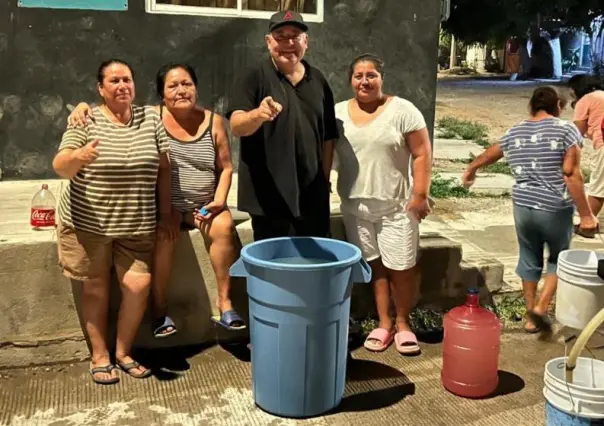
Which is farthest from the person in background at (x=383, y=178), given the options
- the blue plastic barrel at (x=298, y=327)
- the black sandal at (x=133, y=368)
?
the black sandal at (x=133, y=368)

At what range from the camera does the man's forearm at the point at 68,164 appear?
352 centimetres

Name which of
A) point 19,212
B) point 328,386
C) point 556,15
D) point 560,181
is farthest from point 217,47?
point 556,15

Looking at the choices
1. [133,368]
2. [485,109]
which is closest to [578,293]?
[133,368]

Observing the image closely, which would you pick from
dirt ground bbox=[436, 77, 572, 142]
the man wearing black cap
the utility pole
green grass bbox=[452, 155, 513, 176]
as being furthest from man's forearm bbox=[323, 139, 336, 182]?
the utility pole

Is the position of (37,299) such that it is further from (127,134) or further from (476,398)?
(476,398)

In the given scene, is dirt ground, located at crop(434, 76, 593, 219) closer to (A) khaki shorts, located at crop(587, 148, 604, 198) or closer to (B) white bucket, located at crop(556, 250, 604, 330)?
(A) khaki shorts, located at crop(587, 148, 604, 198)

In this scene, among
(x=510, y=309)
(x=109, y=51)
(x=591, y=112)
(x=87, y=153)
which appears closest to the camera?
(x=87, y=153)

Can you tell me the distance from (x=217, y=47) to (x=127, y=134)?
2.96m

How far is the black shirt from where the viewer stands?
153 inches

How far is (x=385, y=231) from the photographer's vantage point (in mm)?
4328

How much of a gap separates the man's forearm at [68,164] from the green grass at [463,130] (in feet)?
32.9

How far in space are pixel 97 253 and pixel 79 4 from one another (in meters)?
3.03

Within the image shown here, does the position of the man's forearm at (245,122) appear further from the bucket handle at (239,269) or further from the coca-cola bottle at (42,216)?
the coca-cola bottle at (42,216)

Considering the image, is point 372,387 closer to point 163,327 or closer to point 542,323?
point 163,327
